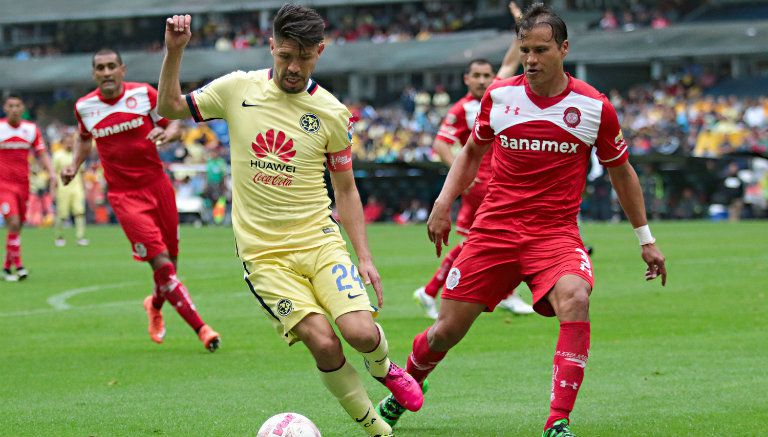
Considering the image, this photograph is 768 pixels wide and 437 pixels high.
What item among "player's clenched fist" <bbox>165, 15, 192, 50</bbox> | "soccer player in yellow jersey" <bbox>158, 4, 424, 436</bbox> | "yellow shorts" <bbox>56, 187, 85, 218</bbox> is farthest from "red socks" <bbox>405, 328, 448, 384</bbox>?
"yellow shorts" <bbox>56, 187, 85, 218</bbox>

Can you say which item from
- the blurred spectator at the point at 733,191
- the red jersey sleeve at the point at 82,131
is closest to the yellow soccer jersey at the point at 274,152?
the red jersey sleeve at the point at 82,131

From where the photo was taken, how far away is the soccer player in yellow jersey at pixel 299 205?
6.82 metres

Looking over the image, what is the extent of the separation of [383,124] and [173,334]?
35.2 metres

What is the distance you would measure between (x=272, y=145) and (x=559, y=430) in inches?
83.4

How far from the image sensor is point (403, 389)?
7.15 metres

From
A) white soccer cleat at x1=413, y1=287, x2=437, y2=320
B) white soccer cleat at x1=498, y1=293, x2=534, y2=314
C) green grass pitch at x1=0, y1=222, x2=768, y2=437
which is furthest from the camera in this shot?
white soccer cleat at x1=498, y1=293, x2=534, y2=314

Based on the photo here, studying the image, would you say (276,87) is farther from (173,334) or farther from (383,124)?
(383,124)

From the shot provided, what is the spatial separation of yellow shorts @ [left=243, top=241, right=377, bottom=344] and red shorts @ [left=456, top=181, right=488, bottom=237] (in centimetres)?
592

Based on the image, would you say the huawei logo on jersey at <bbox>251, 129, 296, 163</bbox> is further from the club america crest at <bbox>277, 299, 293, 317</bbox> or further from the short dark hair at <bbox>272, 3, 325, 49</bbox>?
the club america crest at <bbox>277, 299, 293, 317</bbox>

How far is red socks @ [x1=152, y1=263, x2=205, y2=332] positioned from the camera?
11289 mm

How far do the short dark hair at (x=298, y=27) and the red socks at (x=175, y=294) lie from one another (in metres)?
4.82

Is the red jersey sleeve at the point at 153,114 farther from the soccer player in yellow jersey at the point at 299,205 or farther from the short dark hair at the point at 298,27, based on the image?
the short dark hair at the point at 298,27

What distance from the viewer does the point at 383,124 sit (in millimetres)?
47750

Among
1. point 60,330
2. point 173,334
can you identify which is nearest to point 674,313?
point 173,334
